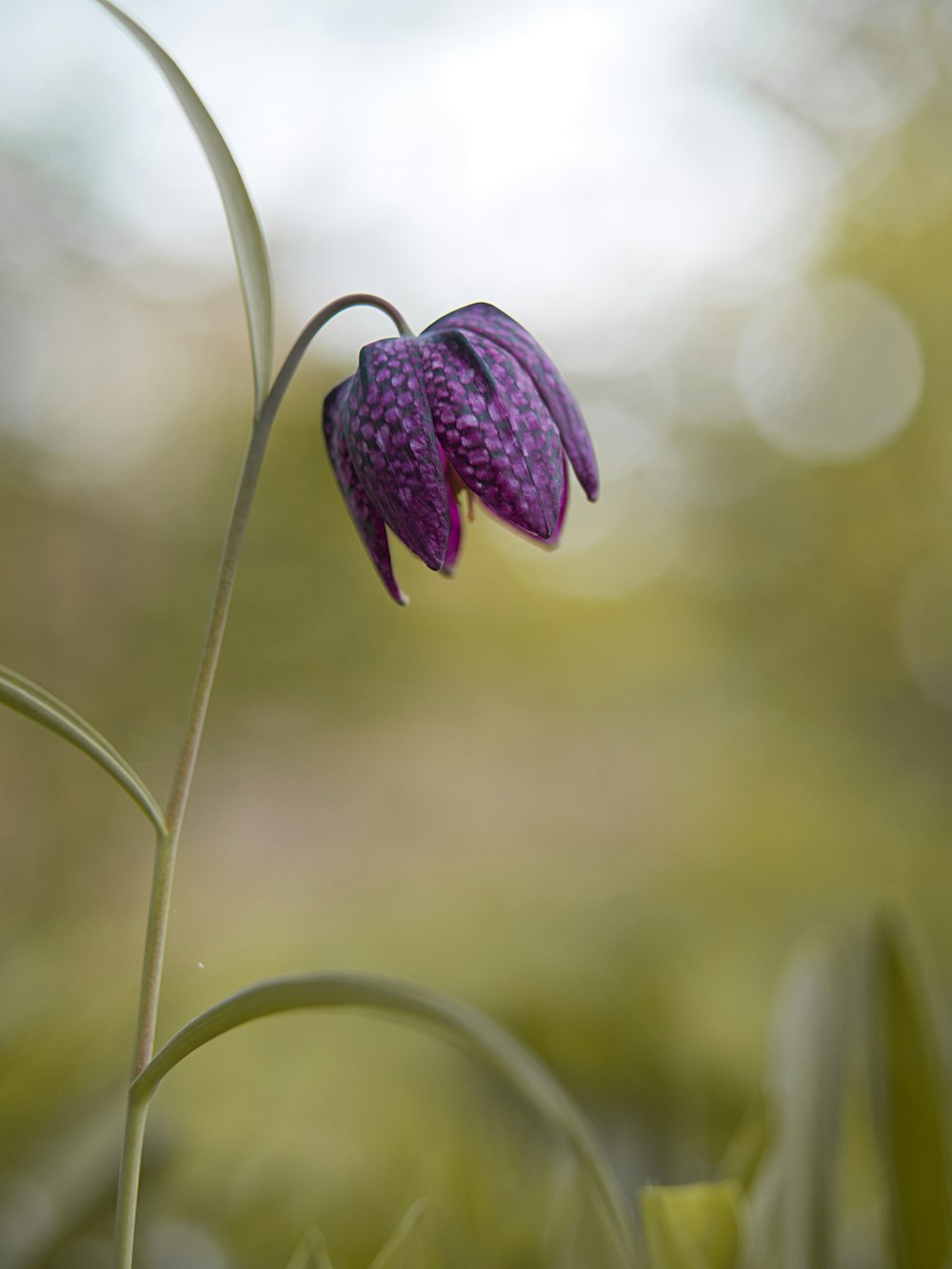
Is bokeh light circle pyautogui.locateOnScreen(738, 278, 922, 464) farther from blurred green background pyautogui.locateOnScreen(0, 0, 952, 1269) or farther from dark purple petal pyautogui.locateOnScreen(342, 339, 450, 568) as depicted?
dark purple petal pyautogui.locateOnScreen(342, 339, 450, 568)

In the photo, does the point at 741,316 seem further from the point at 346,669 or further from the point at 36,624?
the point at 36,624

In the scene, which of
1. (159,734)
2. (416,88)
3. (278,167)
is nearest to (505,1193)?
(159,734)

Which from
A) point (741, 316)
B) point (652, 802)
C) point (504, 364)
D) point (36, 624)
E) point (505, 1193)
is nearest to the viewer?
point (504, 364)

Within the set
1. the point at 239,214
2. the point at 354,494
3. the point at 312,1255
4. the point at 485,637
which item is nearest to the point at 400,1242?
the point at 312,1255

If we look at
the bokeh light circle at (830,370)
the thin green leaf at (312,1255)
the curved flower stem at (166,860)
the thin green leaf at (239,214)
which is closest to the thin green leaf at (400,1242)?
the thin green leaf at (312,1255)

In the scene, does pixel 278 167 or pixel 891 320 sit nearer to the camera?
pixel 278 167

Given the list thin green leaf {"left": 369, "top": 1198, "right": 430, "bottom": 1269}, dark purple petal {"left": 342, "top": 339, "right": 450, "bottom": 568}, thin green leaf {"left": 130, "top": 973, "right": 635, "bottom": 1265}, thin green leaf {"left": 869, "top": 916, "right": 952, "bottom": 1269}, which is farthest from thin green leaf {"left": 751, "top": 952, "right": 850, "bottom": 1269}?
dark purple petal {"left": 342, "top": 339, "right": 450, "bottom": 568}

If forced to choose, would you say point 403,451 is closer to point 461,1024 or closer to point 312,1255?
point 461,1024

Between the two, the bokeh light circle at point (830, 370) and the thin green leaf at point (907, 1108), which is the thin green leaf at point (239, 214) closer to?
the thin green leaf at point (907, 1108)
